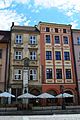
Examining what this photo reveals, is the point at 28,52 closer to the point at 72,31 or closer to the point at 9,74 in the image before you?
the point at 9,74

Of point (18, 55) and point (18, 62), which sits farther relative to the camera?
point (18, 55)

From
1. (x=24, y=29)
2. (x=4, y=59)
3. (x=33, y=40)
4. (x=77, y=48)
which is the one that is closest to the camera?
(x=4, y=59)

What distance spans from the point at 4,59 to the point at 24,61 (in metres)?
3.20

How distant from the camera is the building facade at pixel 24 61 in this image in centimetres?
3051

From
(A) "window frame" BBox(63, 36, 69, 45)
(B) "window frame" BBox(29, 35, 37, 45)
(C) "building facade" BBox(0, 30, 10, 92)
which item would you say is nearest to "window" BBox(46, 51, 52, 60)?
(B) "window frame" BBox(29, 35, 37, 45)

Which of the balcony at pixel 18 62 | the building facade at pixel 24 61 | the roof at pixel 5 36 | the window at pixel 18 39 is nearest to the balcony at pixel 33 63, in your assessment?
the building facade at pixel 24 61

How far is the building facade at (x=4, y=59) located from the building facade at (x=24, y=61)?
2.27 feet

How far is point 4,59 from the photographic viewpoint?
3155 centimetres

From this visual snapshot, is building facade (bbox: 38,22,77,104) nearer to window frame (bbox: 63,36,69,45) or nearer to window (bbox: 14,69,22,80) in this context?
window frame (bbox: 63,36,69,45)

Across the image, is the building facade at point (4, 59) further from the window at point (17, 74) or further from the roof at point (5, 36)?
the window at point (17, 74)

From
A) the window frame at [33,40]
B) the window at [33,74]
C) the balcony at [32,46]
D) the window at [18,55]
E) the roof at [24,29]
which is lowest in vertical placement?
the window at [33,74]

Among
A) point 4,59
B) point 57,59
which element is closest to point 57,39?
point 57,59

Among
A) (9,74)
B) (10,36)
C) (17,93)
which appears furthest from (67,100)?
(10,36)

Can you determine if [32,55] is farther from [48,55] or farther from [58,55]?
[58,55]
